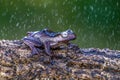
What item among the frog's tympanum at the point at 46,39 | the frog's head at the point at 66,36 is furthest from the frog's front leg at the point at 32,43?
the frog's head at the point at 66,36

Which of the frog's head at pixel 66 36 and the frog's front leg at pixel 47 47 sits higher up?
the frog's head at pixel 66 36

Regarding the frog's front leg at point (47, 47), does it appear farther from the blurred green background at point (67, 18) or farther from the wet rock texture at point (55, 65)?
the blurred green background at point (67, 18)

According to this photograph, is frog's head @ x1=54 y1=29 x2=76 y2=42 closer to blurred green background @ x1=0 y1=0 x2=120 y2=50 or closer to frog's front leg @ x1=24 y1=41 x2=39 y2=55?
frog's front leg @ x1=24 y1=41 x2=39 y2=55

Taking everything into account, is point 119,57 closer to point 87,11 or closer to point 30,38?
point 30,38

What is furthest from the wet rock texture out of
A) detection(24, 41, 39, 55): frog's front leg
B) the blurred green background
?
the blurred green background

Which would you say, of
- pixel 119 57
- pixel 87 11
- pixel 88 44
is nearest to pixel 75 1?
pixel 87 11

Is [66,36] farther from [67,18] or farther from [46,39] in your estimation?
[67,18]
